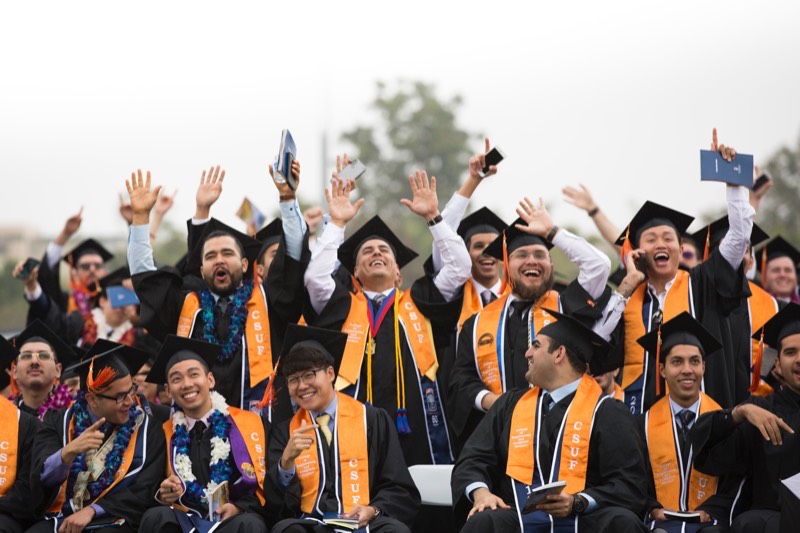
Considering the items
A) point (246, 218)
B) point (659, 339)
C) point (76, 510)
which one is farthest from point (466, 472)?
point (246, 218)

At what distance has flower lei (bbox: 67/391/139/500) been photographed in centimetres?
604

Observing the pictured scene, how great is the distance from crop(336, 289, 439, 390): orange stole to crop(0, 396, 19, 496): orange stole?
6.43ft

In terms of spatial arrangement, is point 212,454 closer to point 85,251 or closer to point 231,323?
point 231,323

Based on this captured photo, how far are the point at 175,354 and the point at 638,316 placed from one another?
2.83 metres

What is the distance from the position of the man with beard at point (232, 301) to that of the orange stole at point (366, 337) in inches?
14.9

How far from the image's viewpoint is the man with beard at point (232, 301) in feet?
22.0

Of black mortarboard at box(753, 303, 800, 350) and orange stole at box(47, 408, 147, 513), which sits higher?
black mortarboard at box(753, 303, 800, 350)

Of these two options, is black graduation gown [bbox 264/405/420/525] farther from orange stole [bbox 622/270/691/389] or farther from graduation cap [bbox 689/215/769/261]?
graduation cap [bbox 689/215/769/261]

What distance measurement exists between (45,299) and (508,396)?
171 inches

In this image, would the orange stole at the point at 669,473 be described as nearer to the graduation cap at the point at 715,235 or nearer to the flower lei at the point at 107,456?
the graduation cap at the point at 715,235

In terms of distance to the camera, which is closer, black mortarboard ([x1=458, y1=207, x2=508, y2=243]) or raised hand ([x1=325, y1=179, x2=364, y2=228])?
raised hand ([x1=325, y1=179, x2=364, y2=228])

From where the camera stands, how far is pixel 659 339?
598cm

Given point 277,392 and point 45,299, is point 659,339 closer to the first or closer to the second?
point 277,392

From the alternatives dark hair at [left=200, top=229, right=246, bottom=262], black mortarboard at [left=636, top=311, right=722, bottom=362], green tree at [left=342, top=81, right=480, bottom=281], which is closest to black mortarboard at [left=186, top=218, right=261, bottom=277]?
dark hair at [left=200, top=229, right=246, bottom=262]
